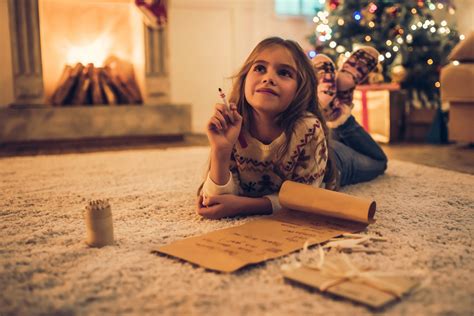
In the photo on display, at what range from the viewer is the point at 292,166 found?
46.2 inches

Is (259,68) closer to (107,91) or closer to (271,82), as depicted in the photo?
(271,82)

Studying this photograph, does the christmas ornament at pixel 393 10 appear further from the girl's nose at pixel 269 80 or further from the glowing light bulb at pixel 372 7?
the girl's nose at pixel 269 80

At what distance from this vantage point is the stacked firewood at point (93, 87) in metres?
2.94

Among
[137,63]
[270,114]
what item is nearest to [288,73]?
[270,114]

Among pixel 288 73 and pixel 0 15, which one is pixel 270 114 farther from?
pixel 0 15

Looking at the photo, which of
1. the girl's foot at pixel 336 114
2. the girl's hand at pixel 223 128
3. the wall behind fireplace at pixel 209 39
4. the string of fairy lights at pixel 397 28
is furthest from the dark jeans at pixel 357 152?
the wall behind fireplace at pixel 209 39

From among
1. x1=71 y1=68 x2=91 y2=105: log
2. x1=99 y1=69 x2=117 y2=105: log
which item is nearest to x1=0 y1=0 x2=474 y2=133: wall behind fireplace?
x1=99 y1=69 x2=117 y2=105: log

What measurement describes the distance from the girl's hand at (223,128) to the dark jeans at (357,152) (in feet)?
1.81

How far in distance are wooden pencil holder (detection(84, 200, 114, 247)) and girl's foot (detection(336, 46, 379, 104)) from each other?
974 mm

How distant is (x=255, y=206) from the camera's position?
1.15 meters

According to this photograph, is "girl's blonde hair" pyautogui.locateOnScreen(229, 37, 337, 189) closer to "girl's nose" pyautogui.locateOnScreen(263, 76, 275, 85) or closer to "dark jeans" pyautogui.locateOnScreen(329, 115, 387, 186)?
"girl's nose" pyautogui.locateOnScreen(263, 76, 275, 85)

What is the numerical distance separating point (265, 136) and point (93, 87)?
6.60 ft

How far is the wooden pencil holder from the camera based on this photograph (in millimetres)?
926

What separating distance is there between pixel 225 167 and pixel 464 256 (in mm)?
507
